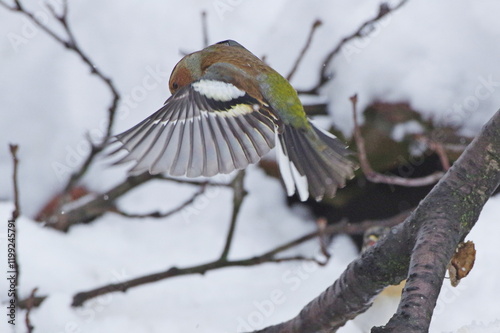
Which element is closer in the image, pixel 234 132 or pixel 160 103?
pixel 234 132

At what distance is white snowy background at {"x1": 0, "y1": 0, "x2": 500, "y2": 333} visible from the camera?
6.92ft

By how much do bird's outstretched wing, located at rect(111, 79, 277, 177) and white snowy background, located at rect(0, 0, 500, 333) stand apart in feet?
1.71

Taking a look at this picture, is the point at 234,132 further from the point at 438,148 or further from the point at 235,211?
the point at 438,148

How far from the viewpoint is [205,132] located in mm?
1820

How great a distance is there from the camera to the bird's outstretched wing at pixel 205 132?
5.48 ft

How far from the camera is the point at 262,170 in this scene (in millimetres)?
2701

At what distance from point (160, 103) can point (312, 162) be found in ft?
3.56

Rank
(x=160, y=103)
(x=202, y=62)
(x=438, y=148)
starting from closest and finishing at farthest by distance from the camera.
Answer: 1. (x=202, y=62)
2. (x=438, y=148)
3. (x=160, y=103)

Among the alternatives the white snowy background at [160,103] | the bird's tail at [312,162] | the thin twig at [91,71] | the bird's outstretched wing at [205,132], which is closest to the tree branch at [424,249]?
the bird's tail at [312,162]

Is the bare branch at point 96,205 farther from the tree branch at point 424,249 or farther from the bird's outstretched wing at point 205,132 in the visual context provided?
the tree branch at point 424,249

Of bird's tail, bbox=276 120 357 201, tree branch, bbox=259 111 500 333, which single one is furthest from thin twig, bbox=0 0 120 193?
tree branch, bbox=259 111 500 333

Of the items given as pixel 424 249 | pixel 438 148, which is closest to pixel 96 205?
pixel 438 148

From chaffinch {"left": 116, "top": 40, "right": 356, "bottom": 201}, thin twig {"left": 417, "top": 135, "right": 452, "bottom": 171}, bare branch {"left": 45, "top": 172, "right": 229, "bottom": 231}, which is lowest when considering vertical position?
bare branch {"left": 45, "top": 172, "right": 229, "bottom": 231}

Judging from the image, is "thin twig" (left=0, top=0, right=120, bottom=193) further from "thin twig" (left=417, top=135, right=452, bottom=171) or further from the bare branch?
"thin twig" (left=417, top=135, right=452, bottom=171)
